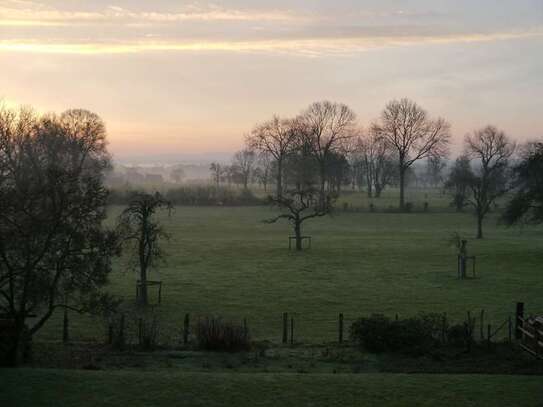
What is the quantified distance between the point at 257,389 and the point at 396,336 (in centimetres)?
663

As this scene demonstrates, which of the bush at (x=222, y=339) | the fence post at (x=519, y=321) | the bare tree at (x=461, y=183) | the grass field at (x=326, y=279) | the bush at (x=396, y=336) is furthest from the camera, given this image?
the bare tree at (x=461, y=183)

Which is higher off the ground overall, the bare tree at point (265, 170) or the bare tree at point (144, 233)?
the bare tree at point (265, 170)

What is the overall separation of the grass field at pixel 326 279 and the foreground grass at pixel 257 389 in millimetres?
7151

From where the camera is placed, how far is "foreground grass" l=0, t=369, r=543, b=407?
1377cm

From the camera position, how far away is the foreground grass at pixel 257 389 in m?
13.8

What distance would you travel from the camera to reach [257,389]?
14516 mm

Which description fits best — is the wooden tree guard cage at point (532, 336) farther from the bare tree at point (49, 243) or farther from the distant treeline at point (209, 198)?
the distant treeline at point (209, 198)

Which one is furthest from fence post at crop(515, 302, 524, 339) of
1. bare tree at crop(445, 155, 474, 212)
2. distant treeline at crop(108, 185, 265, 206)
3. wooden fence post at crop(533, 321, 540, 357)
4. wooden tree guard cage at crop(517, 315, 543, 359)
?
distant treeline at crop(108, 185, 265, 206)

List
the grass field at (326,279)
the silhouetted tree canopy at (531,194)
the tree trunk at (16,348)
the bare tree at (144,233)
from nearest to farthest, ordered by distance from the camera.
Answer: the tree trunk at (16,348), the grass field at (326,279), the bare tree at (144,233), the silhouetted tree canopy at (531,194)

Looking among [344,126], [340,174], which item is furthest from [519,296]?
[340,174]

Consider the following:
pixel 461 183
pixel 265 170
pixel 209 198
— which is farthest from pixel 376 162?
pixel 461 183

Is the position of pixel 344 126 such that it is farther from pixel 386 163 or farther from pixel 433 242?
pixel 433 242

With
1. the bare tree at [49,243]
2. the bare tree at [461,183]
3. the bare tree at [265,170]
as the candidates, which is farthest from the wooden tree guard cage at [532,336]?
the bare tree at [265,170]

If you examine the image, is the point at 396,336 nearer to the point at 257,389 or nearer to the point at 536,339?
the point at 536,339
